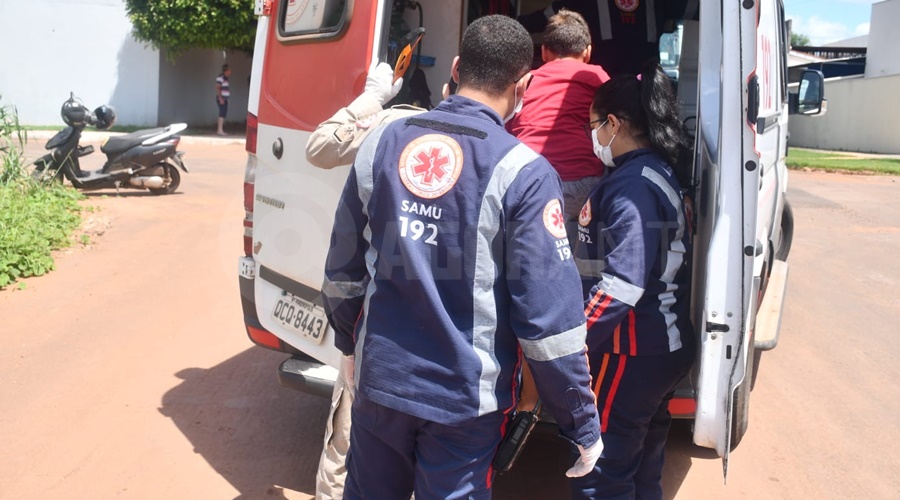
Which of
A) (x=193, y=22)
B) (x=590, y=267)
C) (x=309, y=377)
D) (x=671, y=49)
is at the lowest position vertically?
(x=309, y=377)

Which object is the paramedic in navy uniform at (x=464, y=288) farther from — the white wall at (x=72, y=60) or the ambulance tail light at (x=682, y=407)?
the white wall at (x=72, y=60)

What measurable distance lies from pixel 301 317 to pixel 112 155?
7.56 meters

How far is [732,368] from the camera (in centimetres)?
272

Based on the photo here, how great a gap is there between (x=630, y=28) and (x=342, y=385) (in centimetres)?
311

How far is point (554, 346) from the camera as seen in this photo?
2.19m

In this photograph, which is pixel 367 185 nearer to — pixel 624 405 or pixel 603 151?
pixel 603 151

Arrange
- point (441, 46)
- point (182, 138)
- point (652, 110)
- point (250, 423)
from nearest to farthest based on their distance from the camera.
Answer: point (652, 110)
point (250, 423)
point (441, 46)
point (182, 138)

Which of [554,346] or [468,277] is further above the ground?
[468,277]

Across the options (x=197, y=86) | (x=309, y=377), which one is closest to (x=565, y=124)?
(x=309, y=377)

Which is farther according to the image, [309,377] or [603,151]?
[309,377]

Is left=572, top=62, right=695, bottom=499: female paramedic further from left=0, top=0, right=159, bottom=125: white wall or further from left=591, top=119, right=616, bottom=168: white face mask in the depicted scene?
left=0, top=0, right=159, bottom=125: white wall

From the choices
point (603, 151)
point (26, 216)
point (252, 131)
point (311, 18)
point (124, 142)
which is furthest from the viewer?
point (124, 142)

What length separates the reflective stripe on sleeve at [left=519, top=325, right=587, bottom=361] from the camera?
2.18 meters

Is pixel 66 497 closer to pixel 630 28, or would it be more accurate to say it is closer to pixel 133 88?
pixel 630 28
